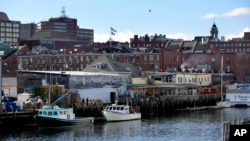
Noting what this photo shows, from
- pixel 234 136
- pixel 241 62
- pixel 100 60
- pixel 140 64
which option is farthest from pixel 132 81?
pixel 234 136

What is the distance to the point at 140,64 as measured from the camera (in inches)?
5620

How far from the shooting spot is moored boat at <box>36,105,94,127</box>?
220ft

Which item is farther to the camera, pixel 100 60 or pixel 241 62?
pixel 241 62

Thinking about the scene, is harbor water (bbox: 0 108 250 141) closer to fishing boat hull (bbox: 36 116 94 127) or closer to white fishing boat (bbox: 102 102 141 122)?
fishing boat hull (bbox: 36 116 94 127)

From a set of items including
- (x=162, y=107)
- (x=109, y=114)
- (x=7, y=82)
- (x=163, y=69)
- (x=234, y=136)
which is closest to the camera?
(x=234, y=136)

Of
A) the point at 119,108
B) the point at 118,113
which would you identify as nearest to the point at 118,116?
the point at 118,113

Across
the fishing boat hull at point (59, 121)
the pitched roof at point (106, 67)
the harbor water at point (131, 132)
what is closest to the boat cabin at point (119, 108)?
the harbor water at point (131, 132)

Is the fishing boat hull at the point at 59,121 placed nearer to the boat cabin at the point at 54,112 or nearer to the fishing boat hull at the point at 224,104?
the boat cabin at the point at 54,112

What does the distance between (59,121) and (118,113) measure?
11.7 metres

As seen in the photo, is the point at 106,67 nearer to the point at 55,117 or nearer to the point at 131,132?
the point at 55,117

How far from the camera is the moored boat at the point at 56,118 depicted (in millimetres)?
66938

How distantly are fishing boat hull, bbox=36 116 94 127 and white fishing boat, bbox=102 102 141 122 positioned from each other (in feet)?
16.1

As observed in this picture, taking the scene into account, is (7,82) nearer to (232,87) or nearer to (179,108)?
(179,108)

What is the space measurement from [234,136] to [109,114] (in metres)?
48.2
